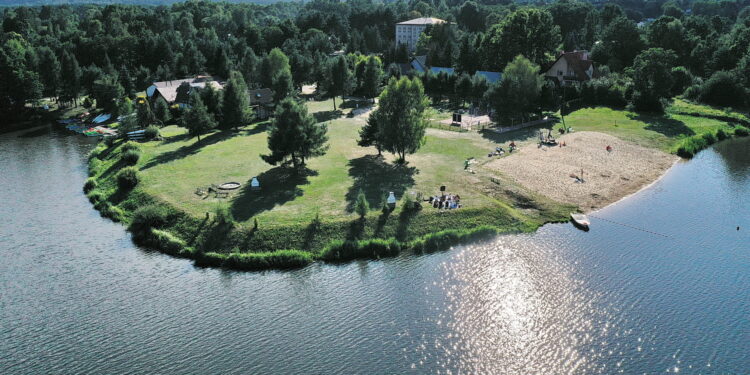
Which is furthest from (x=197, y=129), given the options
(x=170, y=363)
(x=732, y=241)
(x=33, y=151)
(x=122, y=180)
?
(x=732, y=241)

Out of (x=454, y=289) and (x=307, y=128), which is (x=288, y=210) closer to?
(x=307, y=128)

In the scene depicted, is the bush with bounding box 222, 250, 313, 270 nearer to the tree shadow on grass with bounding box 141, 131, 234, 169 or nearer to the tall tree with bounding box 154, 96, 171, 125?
the tree shadow on grass with bounding box 141, 131, 234, 169

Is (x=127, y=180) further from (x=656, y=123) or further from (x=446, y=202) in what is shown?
(x=656, y=123)

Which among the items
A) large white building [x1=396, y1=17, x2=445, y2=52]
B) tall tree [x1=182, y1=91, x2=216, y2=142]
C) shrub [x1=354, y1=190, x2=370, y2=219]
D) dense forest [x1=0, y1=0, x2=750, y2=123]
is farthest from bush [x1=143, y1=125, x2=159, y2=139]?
large white building [x1=396, y1=17, x2=445, y2=52]

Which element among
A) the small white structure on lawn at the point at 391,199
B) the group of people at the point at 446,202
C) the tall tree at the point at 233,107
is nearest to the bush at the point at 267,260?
the small white structure on lawn at the point at 391,199

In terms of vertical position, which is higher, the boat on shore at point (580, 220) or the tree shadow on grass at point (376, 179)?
the tree shadow on grass at point (376, 179)

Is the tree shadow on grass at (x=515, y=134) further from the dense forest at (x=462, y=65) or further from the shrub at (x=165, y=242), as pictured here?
the shrub at (x=165, y=242)
